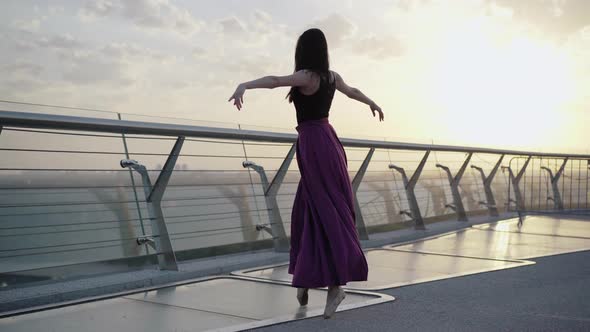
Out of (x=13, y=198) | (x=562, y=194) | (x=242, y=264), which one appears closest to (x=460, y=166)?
(x=562, y=194)

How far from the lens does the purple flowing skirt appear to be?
154 inches

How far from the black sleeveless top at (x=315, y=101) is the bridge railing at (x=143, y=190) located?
147 centimetres

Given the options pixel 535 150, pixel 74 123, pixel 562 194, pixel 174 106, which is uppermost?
pixel 174 106

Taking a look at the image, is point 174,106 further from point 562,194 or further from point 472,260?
point 562,194

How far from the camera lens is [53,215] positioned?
177 inches

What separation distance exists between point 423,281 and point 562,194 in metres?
9.55

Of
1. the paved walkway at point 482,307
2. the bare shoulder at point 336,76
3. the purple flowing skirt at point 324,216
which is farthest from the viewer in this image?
the bare shoulder at point 336,76

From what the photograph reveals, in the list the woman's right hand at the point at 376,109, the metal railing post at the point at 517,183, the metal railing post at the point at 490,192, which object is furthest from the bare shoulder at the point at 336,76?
the metal railing post at the point at 517,183

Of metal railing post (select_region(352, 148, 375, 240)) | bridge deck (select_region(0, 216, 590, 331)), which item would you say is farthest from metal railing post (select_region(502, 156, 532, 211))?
bridge deck (select_region(0, 216, 590, 331))

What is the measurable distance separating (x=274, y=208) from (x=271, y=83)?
109 inches

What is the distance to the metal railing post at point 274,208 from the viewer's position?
6.27 metres

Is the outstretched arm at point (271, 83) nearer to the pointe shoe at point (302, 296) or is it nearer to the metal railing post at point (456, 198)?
the pointe shoe at point (302, 296)

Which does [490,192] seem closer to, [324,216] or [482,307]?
[482,307]

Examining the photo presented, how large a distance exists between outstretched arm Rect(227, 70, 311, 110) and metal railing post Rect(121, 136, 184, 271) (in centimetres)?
174
